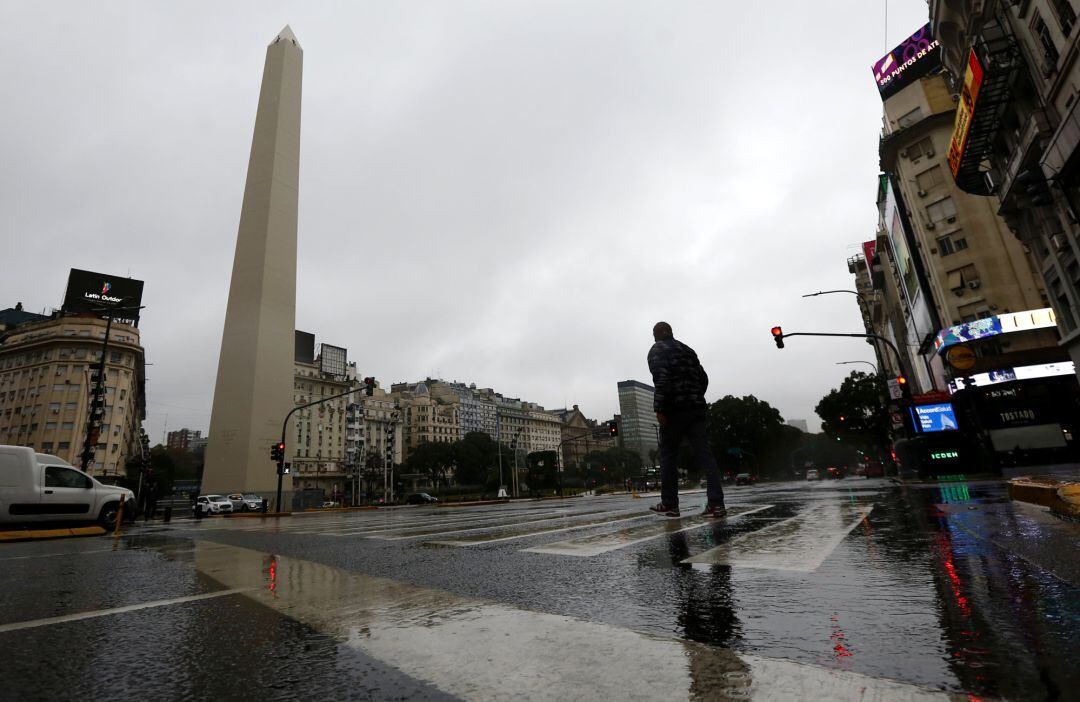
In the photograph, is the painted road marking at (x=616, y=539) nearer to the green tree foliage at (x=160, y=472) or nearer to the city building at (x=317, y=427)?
the green tree foliage at (x=160, y=472)

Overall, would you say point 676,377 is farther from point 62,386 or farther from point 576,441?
point 576,441

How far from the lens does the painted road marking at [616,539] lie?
369 centimetres

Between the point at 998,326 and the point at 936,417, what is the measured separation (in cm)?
1479

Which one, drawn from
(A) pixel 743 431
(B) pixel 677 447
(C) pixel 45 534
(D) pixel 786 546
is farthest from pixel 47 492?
(A) pixel 743 431

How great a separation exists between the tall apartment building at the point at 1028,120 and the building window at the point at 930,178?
14063 millimetres

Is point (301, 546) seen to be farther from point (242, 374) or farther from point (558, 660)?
point (242, 374)

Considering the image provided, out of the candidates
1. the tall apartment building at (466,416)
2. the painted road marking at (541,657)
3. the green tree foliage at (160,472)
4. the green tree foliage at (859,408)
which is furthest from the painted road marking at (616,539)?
the tall apartment building at (466,416)

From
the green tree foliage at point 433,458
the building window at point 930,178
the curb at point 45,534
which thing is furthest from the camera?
the green tree foliage at point 433,458

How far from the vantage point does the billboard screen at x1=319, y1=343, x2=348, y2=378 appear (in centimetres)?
11176

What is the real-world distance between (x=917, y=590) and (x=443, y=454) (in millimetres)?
98148

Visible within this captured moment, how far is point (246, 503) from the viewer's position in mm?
35188

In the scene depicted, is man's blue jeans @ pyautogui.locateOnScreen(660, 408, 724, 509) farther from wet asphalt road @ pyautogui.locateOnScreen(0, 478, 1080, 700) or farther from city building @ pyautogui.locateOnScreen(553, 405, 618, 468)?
city building @ pyautogui.locateOnScreen(553, 405, 618, 468)

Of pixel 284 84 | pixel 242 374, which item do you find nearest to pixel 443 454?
pixel 242 374

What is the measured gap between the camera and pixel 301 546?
5.15m
